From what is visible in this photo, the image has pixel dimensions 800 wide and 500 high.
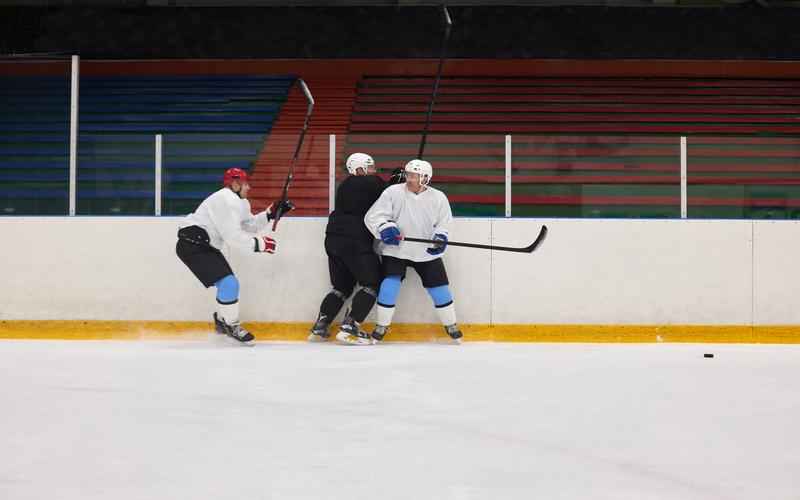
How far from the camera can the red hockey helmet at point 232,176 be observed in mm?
7137

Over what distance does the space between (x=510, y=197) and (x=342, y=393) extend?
3.29 m

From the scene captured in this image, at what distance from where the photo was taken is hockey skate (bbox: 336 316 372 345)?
7.10 meters

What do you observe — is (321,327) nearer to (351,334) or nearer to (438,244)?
(351,334)

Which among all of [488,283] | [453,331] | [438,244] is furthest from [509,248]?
[453,331]

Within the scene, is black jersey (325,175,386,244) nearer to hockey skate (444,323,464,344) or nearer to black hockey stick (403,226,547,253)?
black hockey stick (403,226,547,253)

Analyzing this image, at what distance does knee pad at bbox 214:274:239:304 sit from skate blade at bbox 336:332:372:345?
0.72m

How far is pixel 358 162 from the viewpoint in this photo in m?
7.31

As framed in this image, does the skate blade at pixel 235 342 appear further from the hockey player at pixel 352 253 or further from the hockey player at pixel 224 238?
the hockey player at pixel 352 253

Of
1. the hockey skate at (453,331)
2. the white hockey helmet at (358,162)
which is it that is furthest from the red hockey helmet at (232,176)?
the hockey skate at (453,331)

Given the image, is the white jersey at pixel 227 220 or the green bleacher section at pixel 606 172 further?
the green bleacher section at pixel 606 172

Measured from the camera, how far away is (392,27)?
12.4 m

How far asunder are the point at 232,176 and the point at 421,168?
1257mm

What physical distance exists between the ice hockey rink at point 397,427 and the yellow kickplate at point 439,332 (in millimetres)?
1339

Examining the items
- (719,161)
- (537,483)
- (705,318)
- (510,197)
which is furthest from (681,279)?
(537,483)
